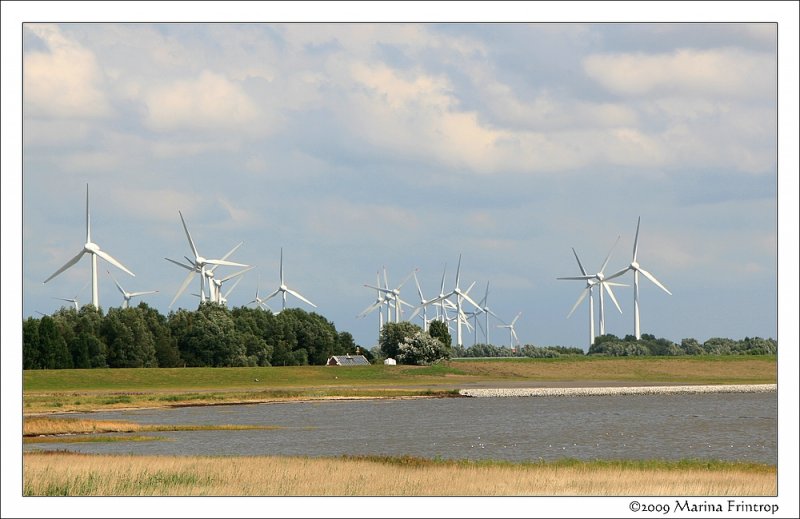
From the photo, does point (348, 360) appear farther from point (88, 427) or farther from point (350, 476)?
point (350, 476)

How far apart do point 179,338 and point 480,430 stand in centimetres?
8853

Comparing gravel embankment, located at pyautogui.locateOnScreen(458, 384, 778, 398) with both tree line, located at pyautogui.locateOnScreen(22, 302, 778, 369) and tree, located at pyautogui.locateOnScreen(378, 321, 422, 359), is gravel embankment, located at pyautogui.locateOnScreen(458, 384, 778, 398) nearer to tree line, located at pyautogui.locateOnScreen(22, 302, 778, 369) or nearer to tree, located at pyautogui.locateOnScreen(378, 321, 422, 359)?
tree line, located at pyautogui.locateOnScreen(22, 302, 778, 369)

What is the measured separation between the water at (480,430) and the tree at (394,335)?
62.2m

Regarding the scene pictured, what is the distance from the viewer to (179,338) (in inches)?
5768

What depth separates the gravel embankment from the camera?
107 metres

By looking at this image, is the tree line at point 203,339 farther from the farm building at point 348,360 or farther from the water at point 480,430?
the water at point 480,430

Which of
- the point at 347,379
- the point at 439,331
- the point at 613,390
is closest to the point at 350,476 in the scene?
the point at 613,390

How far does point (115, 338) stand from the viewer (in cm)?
13438

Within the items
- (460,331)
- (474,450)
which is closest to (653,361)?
(460,331)

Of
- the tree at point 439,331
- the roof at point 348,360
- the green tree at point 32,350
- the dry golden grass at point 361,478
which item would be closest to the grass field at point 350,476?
the dry golden grass at point 361,478

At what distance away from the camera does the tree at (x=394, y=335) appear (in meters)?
159

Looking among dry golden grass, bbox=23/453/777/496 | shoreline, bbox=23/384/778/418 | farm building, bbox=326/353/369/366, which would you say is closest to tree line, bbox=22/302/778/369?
farm building, bbox=326/353/369/366

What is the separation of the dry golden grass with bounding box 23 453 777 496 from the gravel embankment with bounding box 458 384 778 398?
6287 cm

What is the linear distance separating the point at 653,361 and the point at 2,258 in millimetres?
138241
